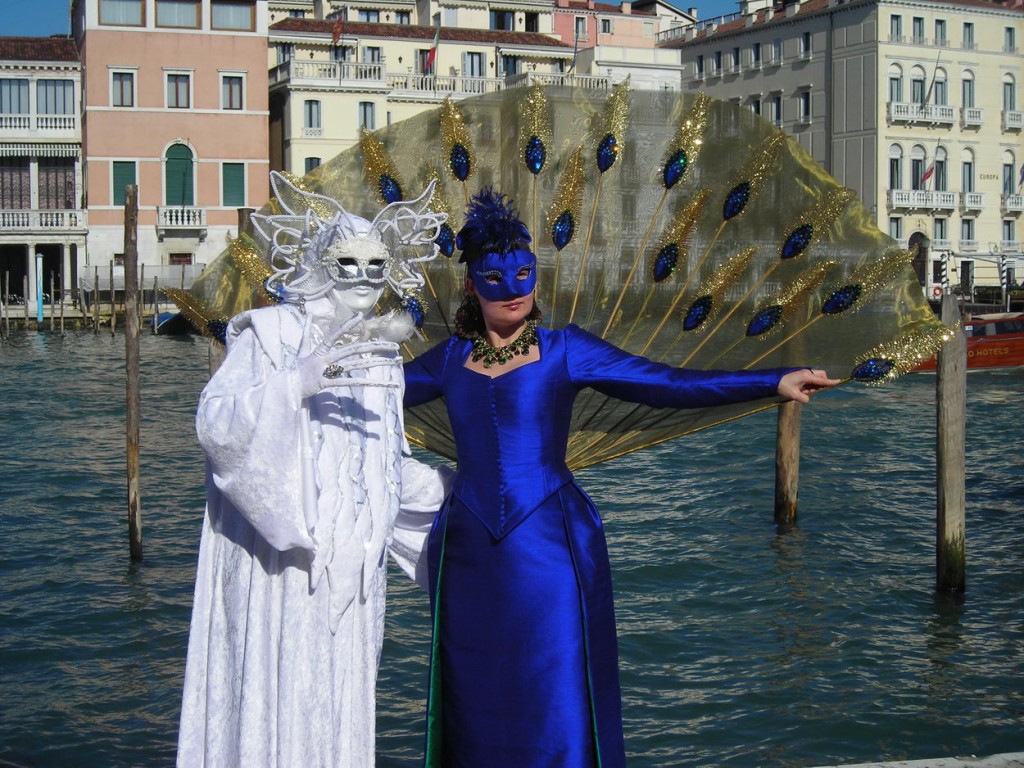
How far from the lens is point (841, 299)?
371 centimetres

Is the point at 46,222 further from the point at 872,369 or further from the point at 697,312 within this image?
the point at 872,369

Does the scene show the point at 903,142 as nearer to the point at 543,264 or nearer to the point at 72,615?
the point at 72,615

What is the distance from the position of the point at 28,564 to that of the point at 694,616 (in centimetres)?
439

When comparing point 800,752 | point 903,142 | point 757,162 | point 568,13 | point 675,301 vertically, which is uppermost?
point 568,13

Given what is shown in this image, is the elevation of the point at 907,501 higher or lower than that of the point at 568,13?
lower

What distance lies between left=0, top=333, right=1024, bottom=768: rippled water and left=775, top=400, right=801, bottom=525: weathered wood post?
194 mm

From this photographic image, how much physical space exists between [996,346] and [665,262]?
1838 centimetres

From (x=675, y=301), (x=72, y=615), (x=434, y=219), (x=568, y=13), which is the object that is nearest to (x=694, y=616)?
(x=72, y=615)

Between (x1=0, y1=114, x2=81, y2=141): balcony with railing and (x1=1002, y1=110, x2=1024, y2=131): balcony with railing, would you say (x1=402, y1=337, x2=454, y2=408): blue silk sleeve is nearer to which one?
(x1=0, y1=114, x2=81, y2=141): balcony with railing

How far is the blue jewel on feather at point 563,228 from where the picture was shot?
382 centimetres

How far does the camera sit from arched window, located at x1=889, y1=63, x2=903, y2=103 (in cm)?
3576

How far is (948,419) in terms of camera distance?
7.62m

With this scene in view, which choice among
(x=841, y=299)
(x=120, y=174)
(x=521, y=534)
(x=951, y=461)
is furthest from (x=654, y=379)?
(x=120, y=174)

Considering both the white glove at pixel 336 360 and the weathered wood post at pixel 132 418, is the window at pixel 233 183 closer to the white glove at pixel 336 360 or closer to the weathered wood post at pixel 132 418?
the weathered wood post at pixel 132 418
